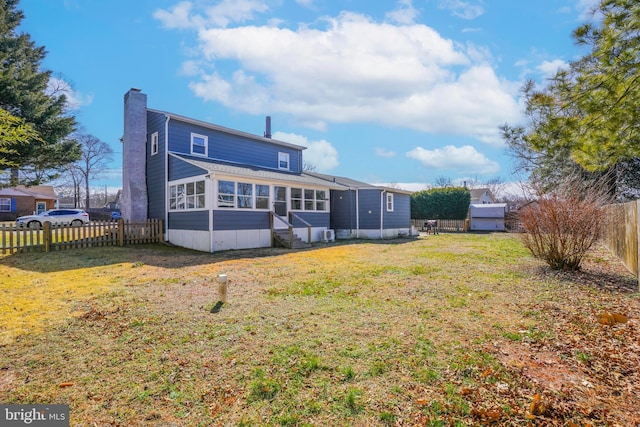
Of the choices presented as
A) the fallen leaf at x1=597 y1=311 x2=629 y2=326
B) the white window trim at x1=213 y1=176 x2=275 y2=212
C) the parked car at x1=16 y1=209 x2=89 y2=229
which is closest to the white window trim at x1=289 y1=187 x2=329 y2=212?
the white window trim at x1=213 y1=176 x2=275 y2=212

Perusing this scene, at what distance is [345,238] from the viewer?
1930 cm

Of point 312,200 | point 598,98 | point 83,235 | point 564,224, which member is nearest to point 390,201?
point 312,200

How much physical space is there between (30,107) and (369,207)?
17.5 m

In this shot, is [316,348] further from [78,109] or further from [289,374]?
[78,109]

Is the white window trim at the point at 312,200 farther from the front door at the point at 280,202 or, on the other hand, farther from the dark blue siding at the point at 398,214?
the dark blue siding at the point at 398,214

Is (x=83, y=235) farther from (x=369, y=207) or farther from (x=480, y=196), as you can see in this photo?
(x=480, y=196)

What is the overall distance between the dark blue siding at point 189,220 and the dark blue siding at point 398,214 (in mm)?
11048

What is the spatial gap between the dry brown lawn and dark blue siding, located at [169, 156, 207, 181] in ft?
22.5

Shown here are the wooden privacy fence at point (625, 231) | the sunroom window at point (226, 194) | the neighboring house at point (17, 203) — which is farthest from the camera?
the neighboring house at point (17, 203)

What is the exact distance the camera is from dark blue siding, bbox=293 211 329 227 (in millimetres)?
16219

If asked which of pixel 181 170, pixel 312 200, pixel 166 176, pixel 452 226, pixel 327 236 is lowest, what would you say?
pixel 327 236

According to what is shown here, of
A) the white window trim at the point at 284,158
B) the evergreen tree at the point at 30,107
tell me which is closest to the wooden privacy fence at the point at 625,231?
the white window trim at the point at 284,158

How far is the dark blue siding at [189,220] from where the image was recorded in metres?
12.8

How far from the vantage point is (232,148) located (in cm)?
1744
